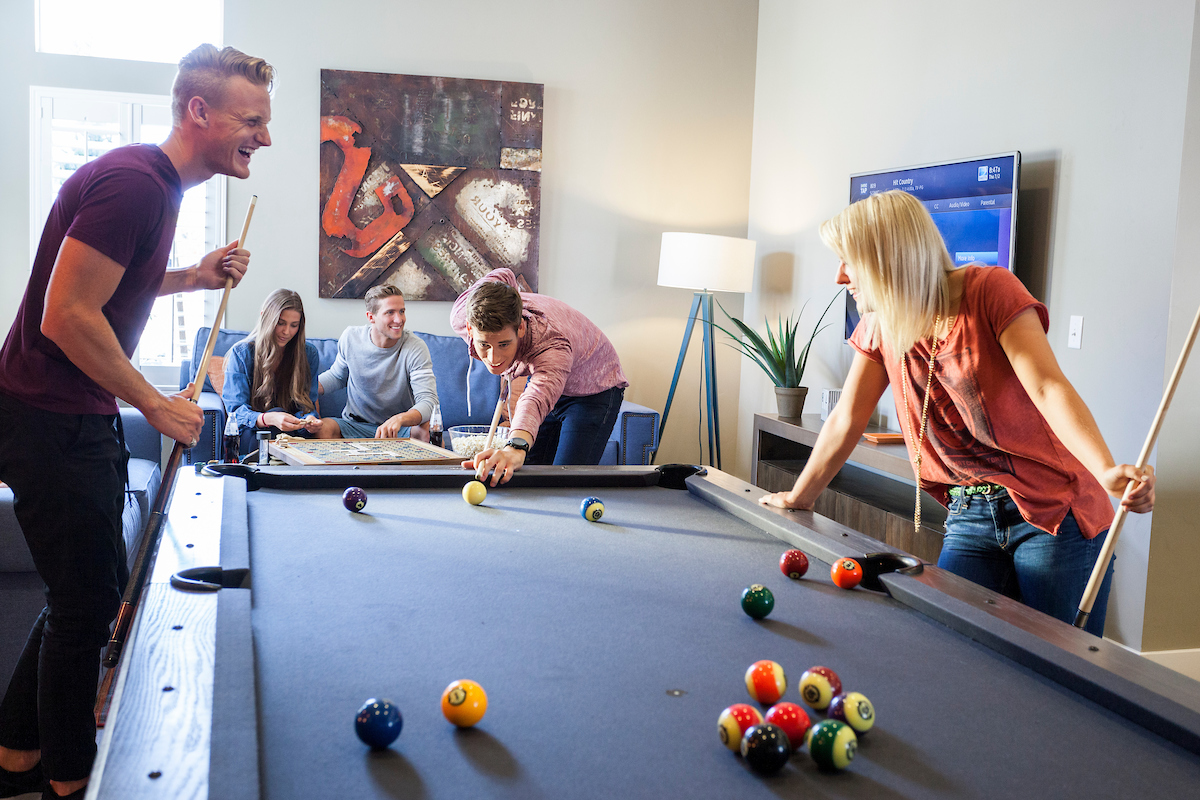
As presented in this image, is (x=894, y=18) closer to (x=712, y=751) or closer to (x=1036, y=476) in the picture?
(x=1036, y=476)

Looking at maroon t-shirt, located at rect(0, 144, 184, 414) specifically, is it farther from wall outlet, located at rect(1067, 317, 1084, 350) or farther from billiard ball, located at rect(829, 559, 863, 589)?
wall outlet, located at rect(1067, 317, 1084, 350)

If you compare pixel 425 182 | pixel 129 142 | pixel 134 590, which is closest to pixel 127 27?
pixel 129 142

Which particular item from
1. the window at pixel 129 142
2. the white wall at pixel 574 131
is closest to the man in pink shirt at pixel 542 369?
the white wall at pixel 574 131

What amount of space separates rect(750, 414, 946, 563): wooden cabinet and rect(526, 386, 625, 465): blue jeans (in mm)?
733

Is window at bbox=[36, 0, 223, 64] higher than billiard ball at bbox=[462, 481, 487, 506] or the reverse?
higher

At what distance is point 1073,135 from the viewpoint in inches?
111

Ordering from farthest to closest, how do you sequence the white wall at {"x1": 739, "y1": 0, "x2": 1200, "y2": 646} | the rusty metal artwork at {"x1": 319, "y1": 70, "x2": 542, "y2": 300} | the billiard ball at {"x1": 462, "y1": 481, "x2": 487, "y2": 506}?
the rusty metal artwork at {"x1": 319, "y1": 70, "x2": 542, "y2": 300} → the white wall at {"x1": 739, "y1": 0, "x2": 1200, "y2": 646} → the billiard ball at {"x1": 462, "y1": 481, "x2": 487, "y2": 506}

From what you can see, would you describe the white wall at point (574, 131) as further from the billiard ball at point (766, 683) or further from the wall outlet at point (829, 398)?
the billiard ball at point (766, 683)

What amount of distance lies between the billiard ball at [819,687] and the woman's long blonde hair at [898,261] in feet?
2.61

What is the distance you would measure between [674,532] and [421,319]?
3.33m

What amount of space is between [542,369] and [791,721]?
1727 millimetres

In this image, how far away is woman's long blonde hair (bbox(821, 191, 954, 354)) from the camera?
158 cm

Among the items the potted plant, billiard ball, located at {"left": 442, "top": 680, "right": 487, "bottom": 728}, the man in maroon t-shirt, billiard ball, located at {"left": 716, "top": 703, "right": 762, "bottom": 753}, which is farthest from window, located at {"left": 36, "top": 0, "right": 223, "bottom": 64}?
billiard ball, located at {"left": 716, "top": 703, "right": 762, "bottom": 753}

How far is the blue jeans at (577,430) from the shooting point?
2.87 meters
